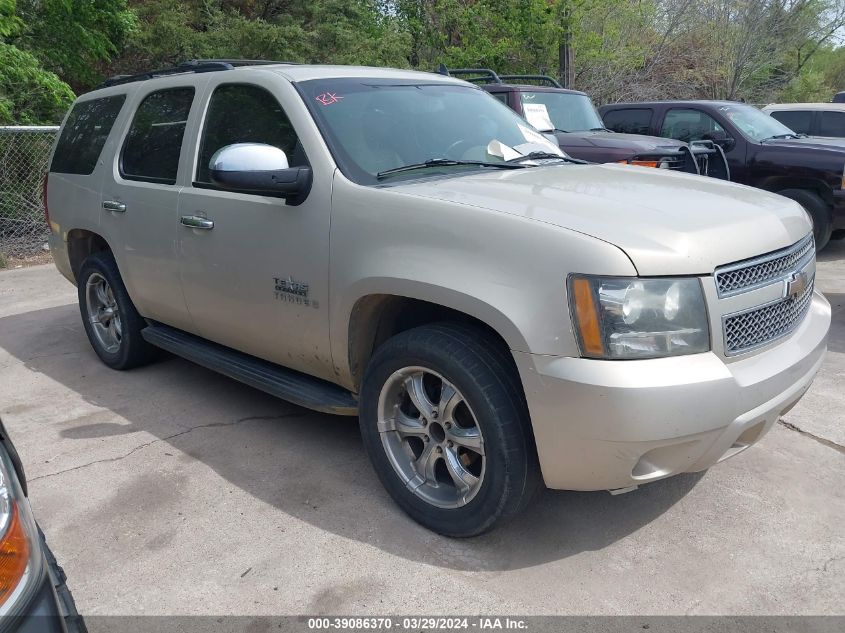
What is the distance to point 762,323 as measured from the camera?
9.25 ft

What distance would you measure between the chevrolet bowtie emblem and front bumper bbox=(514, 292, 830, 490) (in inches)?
12.0

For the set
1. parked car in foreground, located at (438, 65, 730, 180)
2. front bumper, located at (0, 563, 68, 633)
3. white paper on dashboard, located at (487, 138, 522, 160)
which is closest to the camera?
front bumper, located at (0, 563, 68, 633)

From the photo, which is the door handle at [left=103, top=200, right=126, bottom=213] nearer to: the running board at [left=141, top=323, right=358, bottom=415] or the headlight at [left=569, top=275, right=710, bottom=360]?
the running board at [left=141, top=323, right=358, bottom=415]

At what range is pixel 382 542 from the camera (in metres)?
3.14

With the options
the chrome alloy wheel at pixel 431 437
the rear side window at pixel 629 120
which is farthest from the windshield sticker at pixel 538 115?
the chrome alloy wheel at pixel 431 437

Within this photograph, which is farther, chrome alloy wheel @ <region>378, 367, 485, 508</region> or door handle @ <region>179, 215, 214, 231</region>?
door handle @ <region>179, 215, 214, 231</region>

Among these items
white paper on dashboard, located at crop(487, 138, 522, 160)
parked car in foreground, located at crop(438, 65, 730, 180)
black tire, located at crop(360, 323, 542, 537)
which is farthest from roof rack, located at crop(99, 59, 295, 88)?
parked car in foreground, located at crop(438, 65, 730, 180)

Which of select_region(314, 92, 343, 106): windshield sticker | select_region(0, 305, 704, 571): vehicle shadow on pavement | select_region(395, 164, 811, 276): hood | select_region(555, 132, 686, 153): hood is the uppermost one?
select_region(314, 92, 343, 106): windshield sticker

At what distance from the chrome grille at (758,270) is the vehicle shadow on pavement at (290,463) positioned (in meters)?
1.13

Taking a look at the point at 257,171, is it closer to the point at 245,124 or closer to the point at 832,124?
the point at 245,124

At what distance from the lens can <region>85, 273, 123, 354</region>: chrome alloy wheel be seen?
5.25 meters

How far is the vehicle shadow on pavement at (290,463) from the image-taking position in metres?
3.15

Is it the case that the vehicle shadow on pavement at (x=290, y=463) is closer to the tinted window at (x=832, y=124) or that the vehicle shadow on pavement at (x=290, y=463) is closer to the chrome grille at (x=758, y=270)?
the chrome grille at (x=758, y=270)

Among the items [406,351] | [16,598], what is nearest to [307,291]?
[406,351]
